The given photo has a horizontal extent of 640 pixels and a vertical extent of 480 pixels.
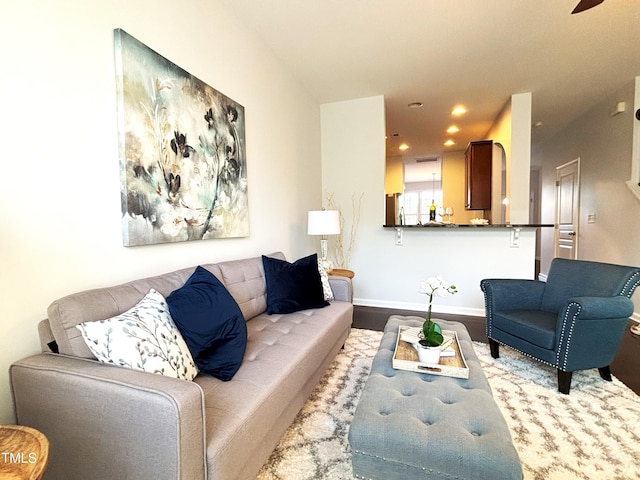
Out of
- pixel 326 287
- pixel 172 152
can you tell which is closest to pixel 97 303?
pixel 172 152

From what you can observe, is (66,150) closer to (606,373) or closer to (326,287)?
(326,287)

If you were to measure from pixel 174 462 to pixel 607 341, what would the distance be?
2.49 m

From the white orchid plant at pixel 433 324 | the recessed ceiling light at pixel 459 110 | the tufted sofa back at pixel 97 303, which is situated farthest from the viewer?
the recessed ceiling light at pixel 459 110

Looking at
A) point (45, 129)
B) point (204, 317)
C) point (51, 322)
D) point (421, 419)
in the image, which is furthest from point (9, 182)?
point (421, 419)

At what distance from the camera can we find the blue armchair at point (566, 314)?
185 centimetres

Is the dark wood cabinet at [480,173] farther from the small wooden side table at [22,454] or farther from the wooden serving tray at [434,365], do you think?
the small wooden side table at [22,454]

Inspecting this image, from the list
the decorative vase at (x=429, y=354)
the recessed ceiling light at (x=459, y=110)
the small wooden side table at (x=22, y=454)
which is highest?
the recessed ceiling light at (x=459, y=110)

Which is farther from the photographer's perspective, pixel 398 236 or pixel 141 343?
pixel 398 236

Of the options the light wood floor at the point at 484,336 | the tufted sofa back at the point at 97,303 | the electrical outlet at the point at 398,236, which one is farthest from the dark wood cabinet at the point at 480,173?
the tufted sofa back at the point at 97,303

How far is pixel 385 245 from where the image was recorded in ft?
13.4

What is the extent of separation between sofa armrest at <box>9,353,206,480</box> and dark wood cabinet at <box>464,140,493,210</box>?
501 cm

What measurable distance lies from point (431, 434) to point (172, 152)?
1907 millimetres

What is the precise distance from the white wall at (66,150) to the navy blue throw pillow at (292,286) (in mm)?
502

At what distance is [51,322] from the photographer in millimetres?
1060
